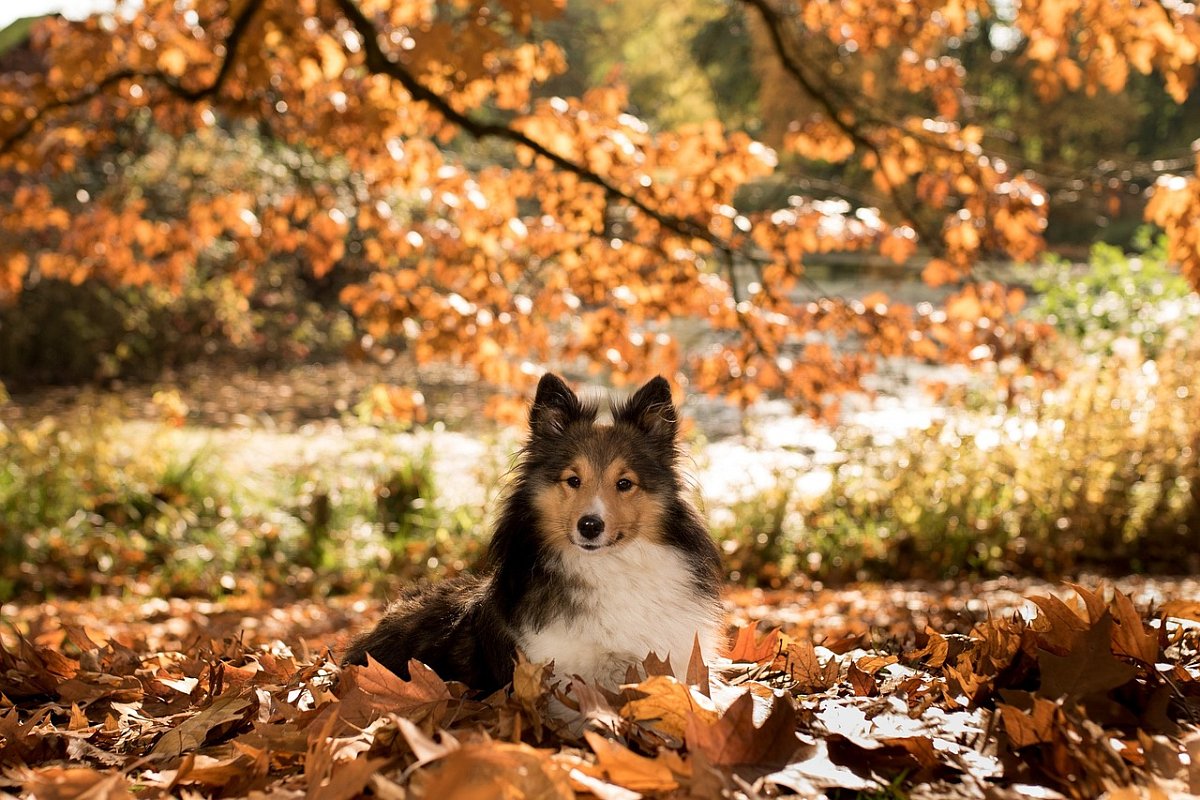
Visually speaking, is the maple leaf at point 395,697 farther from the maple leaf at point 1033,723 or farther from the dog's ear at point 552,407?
the maple leaf at point 1033,723

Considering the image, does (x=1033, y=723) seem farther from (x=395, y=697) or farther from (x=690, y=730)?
(x=395, y=697)

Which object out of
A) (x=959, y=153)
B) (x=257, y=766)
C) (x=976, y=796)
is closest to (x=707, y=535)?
(x=976, y=796)

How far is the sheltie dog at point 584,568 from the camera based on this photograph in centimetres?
272

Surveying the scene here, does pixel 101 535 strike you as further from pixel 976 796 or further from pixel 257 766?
pixel 976 796

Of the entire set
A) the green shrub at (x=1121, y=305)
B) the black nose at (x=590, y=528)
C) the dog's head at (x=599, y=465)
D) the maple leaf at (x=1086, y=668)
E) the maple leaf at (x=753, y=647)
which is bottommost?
the maple leaf at (x=753, y=647)

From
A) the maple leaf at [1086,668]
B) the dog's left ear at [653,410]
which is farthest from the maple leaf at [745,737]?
the dog's left ear at [653,410]

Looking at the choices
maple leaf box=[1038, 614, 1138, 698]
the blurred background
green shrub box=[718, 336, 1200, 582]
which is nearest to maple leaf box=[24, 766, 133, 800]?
maple leaf box=[1038, 614, 1138, 698]

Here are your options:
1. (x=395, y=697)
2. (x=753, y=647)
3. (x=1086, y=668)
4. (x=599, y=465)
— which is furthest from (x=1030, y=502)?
(x=395, y=697)

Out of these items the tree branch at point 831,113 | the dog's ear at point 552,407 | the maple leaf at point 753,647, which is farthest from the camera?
the tree branch at point 831,113

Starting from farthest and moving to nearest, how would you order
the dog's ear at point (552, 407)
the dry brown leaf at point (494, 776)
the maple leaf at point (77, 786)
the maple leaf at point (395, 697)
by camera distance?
the dog's ear at point (552, 407)
the maple leaf at point (395, 697)
the maple leaf at point (77, 786)
the dry brown leaf at point (494, 776)

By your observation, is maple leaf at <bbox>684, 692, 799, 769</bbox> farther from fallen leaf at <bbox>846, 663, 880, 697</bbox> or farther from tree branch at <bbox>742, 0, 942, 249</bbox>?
tree branch at <bbox>742, 0, 942, 249</bbox>

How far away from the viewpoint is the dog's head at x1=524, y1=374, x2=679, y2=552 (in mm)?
2797

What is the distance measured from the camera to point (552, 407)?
10.2ft

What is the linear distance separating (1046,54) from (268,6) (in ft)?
17.4
